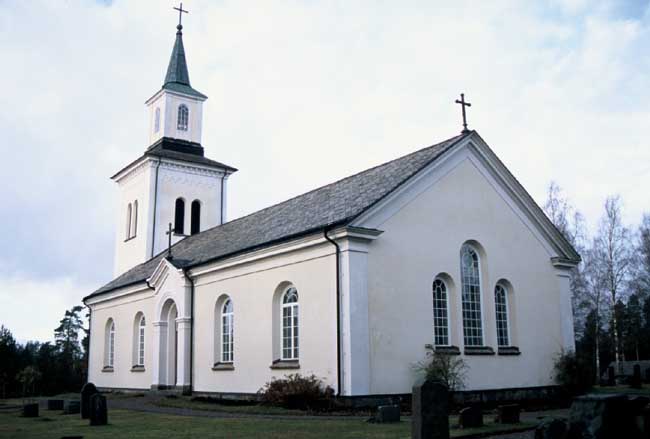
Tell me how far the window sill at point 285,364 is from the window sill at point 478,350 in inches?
216

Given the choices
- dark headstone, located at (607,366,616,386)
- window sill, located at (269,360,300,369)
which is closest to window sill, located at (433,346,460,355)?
window sill, located at (269,360,300,369)

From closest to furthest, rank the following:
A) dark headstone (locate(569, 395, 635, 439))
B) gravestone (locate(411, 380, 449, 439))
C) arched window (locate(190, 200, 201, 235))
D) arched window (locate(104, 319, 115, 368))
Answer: dark headstone (locate(569, 395, 635, 439)), gravestone (locate(411, 380, 449, 439)), arched window (locate(104, 319, 115, 368)), arched window (locate(190, 200, 201, 235))

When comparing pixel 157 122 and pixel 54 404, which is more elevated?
pixel 157 122

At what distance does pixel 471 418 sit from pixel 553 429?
376 centimetres

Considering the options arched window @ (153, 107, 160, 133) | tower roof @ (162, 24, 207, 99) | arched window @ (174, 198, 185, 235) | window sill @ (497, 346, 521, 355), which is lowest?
window sill @ (497, 346, 521, 355)

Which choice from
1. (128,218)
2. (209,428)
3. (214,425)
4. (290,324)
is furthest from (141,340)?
(209,428)

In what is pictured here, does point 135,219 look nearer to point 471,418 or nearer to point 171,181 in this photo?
point 171,181

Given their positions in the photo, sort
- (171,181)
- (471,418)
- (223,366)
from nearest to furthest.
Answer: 1. (471,418)
2. (223,366)
3. (171,181)

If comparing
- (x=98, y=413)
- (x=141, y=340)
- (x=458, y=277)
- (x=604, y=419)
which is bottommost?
(x=98, y=413)

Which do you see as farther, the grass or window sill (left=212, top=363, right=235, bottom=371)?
window sill (left=212, top=363, right=235, bottom=371)

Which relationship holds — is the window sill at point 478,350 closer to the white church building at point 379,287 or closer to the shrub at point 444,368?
the white church building at point 379,287

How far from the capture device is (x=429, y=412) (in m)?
11.1

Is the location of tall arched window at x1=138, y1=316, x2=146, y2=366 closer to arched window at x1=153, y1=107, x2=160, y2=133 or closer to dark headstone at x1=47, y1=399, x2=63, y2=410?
dark headstone at x1=47, y1=399, x2=63, y2=410

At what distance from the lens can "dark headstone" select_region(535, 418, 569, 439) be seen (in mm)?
10164
